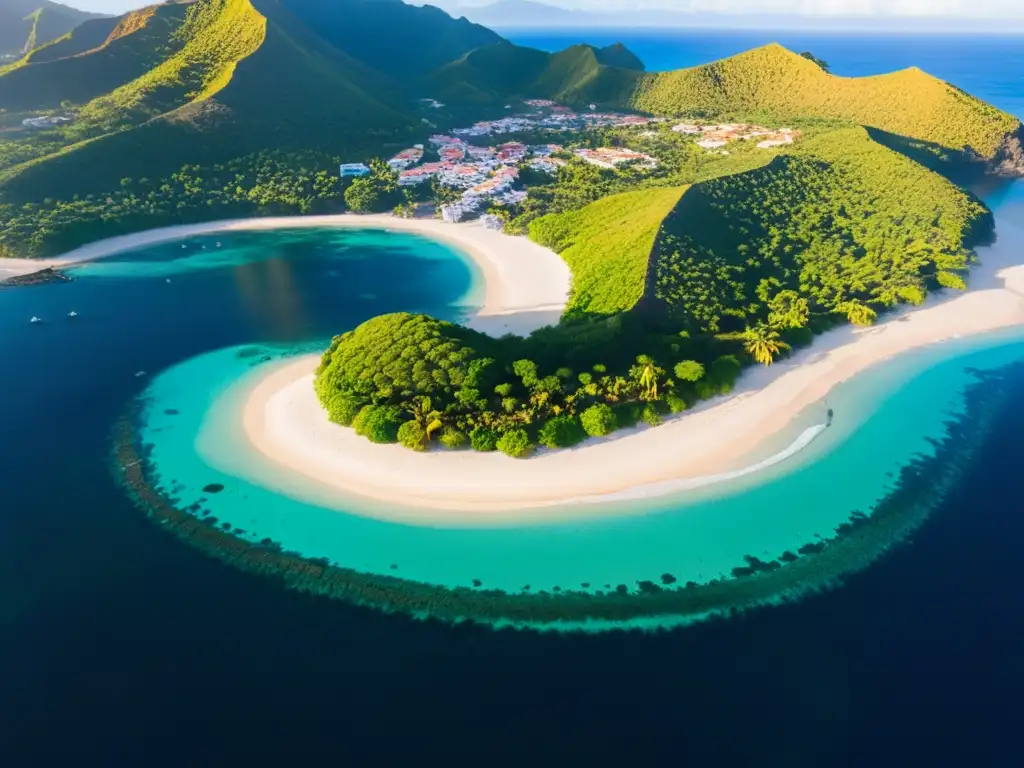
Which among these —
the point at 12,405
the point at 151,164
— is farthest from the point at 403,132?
the point at 12,405

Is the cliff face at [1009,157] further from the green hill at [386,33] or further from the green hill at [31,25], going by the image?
the green hill at [31,25]

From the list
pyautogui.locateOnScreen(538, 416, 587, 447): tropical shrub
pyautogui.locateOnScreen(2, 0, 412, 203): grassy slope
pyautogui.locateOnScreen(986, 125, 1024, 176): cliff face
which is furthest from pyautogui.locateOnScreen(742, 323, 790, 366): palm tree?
pyautogui.locateOnScreen(986, 125, 1024, 176): cliff face

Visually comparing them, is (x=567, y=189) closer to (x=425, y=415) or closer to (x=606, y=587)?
Answer: (x=425, y=415)

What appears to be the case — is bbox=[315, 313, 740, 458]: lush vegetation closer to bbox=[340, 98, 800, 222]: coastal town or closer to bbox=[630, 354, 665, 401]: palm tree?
bbox=[630, 354, 665, 401]: palm tree

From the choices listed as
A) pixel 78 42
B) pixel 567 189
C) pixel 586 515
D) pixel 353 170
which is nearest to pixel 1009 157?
pixel 567 189

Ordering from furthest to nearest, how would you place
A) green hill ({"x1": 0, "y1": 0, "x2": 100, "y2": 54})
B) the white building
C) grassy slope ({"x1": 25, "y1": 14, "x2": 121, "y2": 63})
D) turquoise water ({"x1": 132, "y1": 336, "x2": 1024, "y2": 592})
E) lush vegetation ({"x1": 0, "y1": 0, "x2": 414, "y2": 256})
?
green hill ({"x1": 0, "y1": 0, "x2": 100, "y2": 54}) → grassy slope ({"x1": 25, "y1": 14, "x2": 121, "y2": 63}) → the white building → lush vegetation ({"x1": 0, "y1": 0, "x2": 414, "y2": 256}) → turquoise water ({"x1": 132, "y1": 336, "x2": 1024, "y2": 592})

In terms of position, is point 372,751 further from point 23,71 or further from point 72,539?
point 23,71
